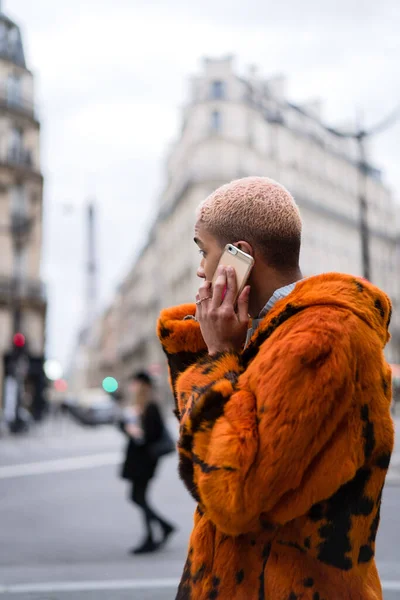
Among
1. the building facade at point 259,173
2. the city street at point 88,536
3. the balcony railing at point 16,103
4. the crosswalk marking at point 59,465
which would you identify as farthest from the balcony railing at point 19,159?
the city street at point 88,536

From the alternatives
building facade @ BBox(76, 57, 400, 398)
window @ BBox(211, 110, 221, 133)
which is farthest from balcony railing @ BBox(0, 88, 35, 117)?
window @ BBox(211, 110, 221, 133)

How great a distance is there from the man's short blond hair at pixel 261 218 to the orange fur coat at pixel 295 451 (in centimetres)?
11

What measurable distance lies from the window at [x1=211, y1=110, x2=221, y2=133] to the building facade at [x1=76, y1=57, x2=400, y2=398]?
7 centimetres

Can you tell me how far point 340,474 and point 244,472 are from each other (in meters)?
0.20

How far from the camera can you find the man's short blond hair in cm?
151

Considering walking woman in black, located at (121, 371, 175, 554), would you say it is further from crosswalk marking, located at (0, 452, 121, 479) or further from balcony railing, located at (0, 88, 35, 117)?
balcony railing, located at (0, 88, 35, 117)

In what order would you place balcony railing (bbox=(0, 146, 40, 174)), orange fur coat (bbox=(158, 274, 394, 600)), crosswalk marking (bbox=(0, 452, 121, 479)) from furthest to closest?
balcony railing (bbox=(0, 146, 40, 174))
crosswalk marking (bbox=(0, 452, 121, 479))
orange fur coat (bbox=(158, 274, 394, 600))

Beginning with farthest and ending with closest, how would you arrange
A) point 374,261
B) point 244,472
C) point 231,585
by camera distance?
1. point 374,261
2. point 231,585
3. point 244,472

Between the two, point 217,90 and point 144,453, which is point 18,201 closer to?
point 217,90

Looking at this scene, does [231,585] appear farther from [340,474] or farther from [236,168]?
[236,168]

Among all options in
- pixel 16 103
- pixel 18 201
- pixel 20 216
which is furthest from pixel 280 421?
pixel 16 103

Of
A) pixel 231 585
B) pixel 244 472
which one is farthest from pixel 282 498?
pixel 231 585

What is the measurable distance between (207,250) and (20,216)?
40.2m

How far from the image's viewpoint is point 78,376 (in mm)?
170625
